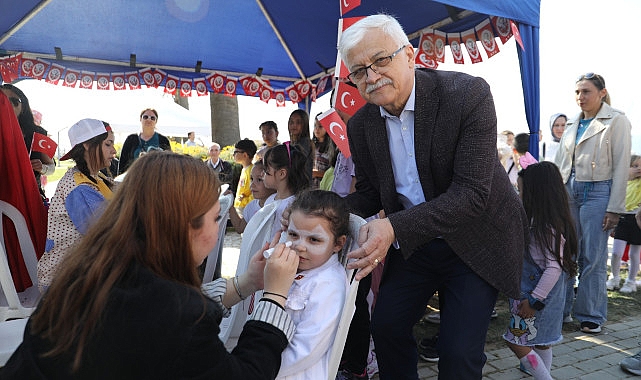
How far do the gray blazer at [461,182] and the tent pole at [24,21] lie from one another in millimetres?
5754

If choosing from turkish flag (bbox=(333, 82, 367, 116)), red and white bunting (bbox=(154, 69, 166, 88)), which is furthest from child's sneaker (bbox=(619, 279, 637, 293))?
red and white bunting (bbox=(154, 69, 166, 88))

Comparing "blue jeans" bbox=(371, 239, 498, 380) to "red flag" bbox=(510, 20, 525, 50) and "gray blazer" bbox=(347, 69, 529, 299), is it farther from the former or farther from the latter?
"red flag" bbox=(510, 20, 525, 50)

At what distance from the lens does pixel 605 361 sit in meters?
3.32

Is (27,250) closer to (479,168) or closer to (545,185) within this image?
(479,168)

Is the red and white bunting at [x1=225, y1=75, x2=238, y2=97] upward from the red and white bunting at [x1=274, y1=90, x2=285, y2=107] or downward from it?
upward

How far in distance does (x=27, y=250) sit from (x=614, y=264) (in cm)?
597

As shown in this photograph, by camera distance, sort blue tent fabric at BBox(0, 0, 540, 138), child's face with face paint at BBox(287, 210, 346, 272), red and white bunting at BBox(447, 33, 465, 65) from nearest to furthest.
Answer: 1. child's face with face paint at BBox(287, 210, 346, 272)
2. red and white bunting at BBox(447, 33, 465, 65)
3. blue tent fabric at BBox(0, 0, 540, 138)

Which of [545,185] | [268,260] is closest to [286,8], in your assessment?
[545,185]

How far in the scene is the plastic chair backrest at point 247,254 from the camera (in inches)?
87.2

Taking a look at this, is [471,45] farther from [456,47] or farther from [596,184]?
[596,184]

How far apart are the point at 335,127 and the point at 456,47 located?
2.45m

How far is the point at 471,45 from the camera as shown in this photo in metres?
4.89

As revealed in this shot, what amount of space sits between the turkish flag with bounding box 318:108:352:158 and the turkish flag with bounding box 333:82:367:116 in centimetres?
19

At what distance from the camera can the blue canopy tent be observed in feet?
18.1
